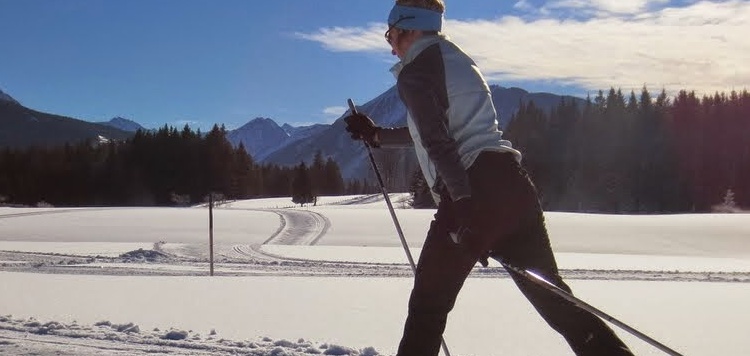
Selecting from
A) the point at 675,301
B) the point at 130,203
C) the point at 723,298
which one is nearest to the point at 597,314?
the point at 675,301

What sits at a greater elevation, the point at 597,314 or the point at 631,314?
the point at 597,314

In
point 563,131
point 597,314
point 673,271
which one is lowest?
point 673,271

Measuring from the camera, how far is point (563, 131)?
7188 cm

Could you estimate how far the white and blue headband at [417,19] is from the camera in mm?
2887

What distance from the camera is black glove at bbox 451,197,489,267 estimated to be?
107 inches

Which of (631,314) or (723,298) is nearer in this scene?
(631,314)

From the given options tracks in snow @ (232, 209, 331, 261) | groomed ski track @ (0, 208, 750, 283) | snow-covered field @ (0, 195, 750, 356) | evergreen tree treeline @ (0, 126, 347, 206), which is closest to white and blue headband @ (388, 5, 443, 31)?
snow-covered field @ (0, 195, 750, 356)

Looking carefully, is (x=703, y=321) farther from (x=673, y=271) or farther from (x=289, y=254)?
(x=289, y=254)

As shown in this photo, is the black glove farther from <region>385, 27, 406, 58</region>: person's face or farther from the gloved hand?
the gloved hand

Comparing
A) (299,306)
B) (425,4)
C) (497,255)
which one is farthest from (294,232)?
(425,4)

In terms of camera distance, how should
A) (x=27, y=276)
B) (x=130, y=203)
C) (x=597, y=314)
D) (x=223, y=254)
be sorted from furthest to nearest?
1. (x=130, y=203)
2. (x=223, y=254)
3. (x=27, y=276)
4. (x=597, y=314)

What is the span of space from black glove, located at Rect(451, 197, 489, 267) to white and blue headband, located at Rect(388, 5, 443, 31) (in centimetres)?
76

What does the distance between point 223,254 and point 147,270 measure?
183 inches

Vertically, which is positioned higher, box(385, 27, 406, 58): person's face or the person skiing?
box(385, 27, 406, 58): person's face
